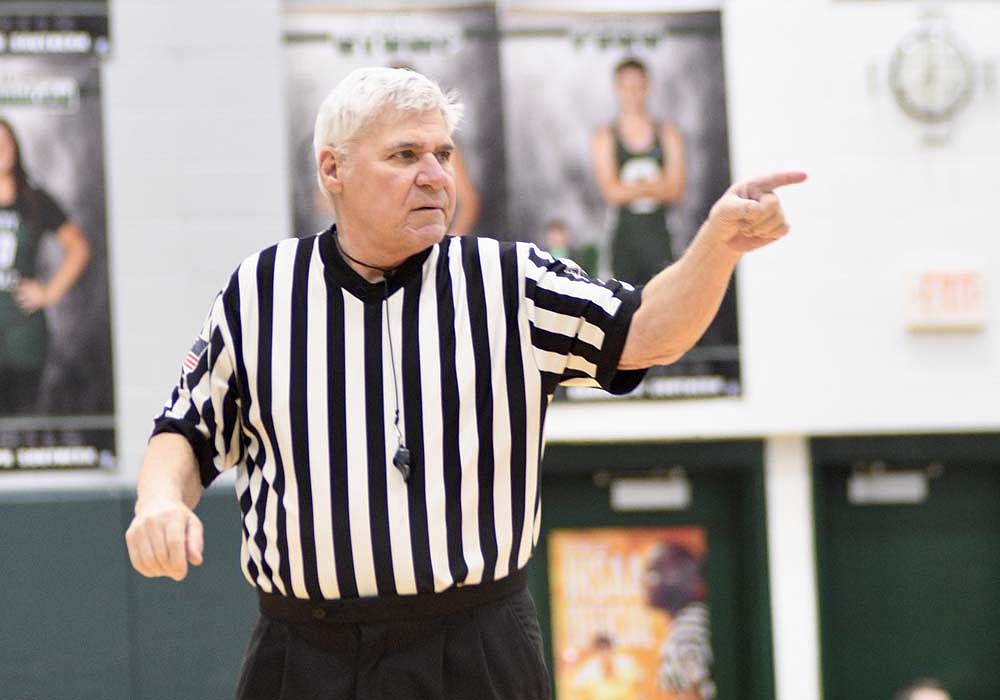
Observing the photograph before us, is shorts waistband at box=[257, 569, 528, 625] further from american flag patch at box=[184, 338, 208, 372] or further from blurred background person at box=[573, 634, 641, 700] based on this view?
blurred background person at box=[573, 634, 641, 700]

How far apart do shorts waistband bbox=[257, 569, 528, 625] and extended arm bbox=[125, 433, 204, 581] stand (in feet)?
0.85

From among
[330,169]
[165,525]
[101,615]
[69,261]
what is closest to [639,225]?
[69,261]

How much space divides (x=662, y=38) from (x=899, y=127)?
41.9 inches

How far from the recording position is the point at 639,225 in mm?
5375

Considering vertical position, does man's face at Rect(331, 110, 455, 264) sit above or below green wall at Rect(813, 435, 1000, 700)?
above

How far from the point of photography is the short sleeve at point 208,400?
2.24 meters

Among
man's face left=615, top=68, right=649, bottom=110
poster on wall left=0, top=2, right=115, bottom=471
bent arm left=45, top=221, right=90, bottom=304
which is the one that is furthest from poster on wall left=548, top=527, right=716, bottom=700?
bent arm left=45, top=221, right=90, bottom=304

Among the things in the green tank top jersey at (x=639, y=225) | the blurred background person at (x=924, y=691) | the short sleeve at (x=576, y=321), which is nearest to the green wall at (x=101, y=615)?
the green tank top jersey at (x=639, y=225)

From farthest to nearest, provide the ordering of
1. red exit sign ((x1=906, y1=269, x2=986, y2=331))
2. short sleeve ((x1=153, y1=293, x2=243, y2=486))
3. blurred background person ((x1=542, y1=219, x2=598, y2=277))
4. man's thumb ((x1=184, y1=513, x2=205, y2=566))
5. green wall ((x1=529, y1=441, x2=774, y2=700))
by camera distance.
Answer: green wall ((x1=529, y1=441, x2=774, y2=700)) → blurred background person ((x1=542, y1=219, x2=598, y2=277)) → red exit sign ((x1=906, y1=269, x2=986, y2=331)) → short sleeve ((x1=153, y1=293, x2=243, y2=486)) → man's thumb ((x1=184, y1=513, x2=205, y2=566))

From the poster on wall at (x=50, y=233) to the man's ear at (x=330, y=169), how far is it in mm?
3016

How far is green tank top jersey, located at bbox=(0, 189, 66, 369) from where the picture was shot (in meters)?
5.04

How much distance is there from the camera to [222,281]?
4.98 meters

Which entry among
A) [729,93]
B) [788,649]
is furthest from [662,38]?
[788,649]

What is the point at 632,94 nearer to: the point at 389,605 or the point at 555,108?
the point at 555,108
